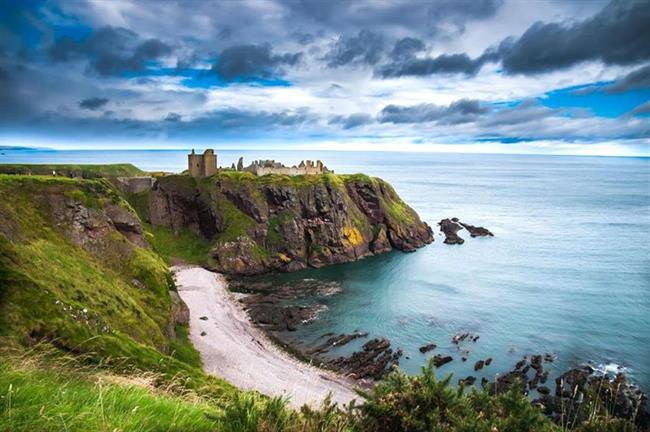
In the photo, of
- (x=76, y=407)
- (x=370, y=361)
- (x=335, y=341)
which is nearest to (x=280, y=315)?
(x=335, y=341)

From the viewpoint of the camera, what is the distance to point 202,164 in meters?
109

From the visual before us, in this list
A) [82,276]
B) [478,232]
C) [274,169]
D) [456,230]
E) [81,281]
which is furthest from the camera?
[456,230]

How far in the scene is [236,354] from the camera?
168ft

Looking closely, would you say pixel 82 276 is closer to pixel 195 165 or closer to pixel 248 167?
pixel 195 165

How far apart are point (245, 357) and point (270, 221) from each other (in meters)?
52.6

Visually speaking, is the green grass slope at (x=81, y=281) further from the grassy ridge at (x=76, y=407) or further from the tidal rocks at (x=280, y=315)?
the tidal rocks at (x=280, y=315)

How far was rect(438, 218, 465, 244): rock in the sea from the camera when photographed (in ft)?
394

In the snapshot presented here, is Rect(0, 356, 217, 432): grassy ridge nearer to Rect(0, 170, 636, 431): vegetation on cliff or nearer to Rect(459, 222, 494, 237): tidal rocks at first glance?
Rect(0, 170, 636, 431): vegetation on cliff

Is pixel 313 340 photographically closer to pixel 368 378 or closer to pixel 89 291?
pixel 368 378

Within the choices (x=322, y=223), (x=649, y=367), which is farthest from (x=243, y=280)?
(x=649, y=367)

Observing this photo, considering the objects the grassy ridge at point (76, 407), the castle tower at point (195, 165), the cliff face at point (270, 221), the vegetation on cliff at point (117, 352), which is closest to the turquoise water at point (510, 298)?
the cliff face at point (270, 221)

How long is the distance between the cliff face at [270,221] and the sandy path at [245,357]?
70.2 ft

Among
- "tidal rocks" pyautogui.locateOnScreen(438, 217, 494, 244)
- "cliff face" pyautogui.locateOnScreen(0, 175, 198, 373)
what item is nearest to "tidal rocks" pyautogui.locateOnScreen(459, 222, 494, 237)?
"tidal rocks" pyautogui.locateOnScreen(438, 217, 494, 244)

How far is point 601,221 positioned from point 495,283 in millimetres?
88192
